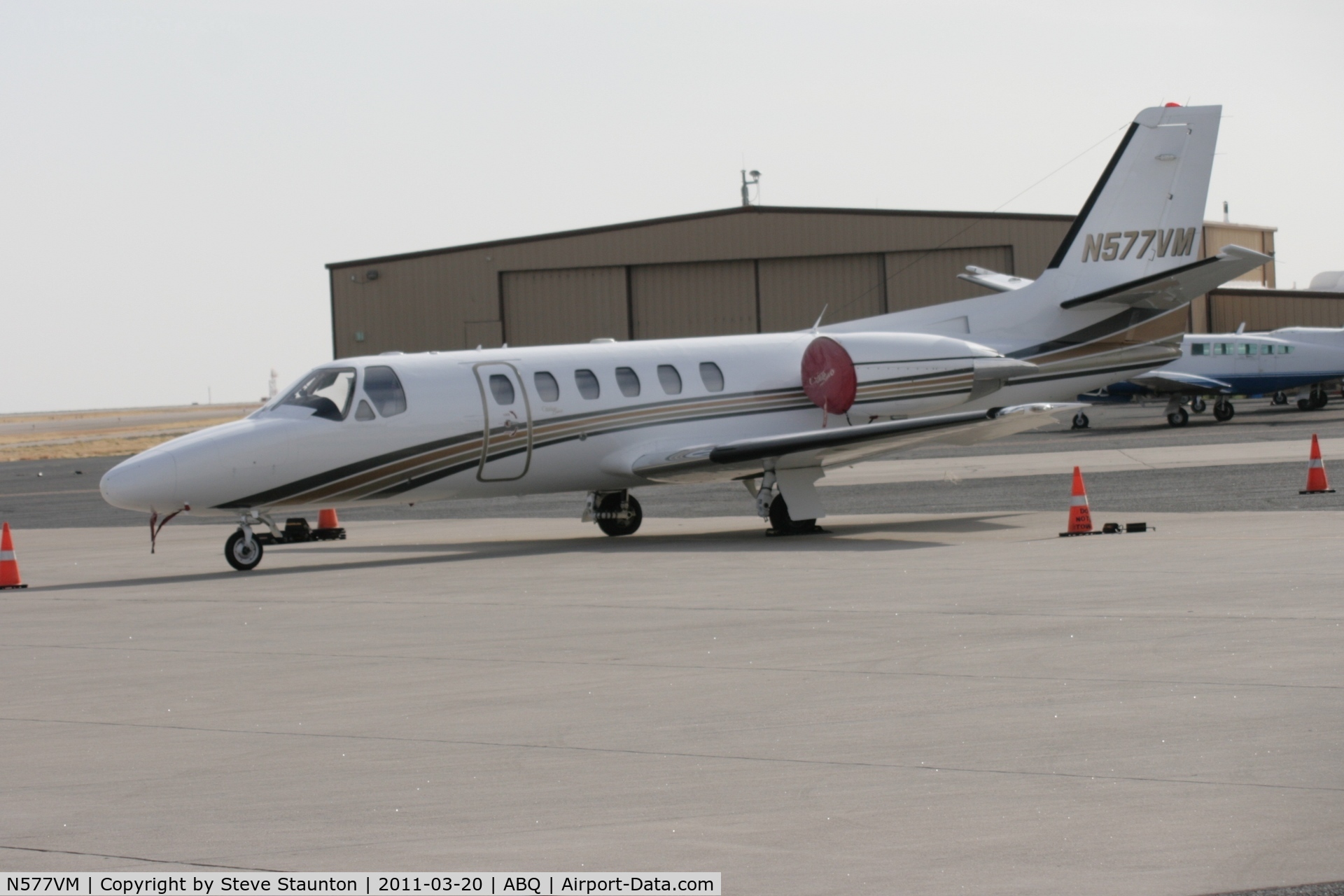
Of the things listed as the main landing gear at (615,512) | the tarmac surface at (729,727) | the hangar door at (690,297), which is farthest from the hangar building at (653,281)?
the tarmac surface at (729,727)

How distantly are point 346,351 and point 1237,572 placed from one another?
137 ft

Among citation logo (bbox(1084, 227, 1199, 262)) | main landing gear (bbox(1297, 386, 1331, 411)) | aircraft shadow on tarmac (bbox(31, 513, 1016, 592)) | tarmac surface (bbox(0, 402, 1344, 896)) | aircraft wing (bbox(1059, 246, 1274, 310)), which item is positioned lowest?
aircraft shadow on tarmac (bbox(31, 513, 1016, 592))

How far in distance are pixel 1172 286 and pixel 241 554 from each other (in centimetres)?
1388

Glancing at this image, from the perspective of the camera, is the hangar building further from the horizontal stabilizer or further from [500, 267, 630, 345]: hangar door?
the horizontal stabilizer

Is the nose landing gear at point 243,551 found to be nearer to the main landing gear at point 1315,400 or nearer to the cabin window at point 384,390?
the cabin window at point 384,390

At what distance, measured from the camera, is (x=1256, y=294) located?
62.4 metres

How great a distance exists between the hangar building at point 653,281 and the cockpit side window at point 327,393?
3153 cm

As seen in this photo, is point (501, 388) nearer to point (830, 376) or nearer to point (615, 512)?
point (615, 512)

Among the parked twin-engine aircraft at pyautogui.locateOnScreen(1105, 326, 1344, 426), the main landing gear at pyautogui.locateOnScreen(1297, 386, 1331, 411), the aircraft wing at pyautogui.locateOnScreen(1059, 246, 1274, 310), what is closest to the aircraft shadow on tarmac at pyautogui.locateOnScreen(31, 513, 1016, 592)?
the aircraft wing at pyautogui.locateOnScreen(1059, 246, 1274, 310)

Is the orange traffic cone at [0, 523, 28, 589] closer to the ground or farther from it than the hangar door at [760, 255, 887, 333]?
closer to the ground

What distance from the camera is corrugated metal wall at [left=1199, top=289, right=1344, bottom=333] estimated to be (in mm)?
61531

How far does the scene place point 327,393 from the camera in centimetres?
1777

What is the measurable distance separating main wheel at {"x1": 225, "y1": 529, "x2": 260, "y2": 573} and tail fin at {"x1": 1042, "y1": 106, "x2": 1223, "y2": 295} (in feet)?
41.6

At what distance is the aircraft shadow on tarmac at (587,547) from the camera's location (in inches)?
654
